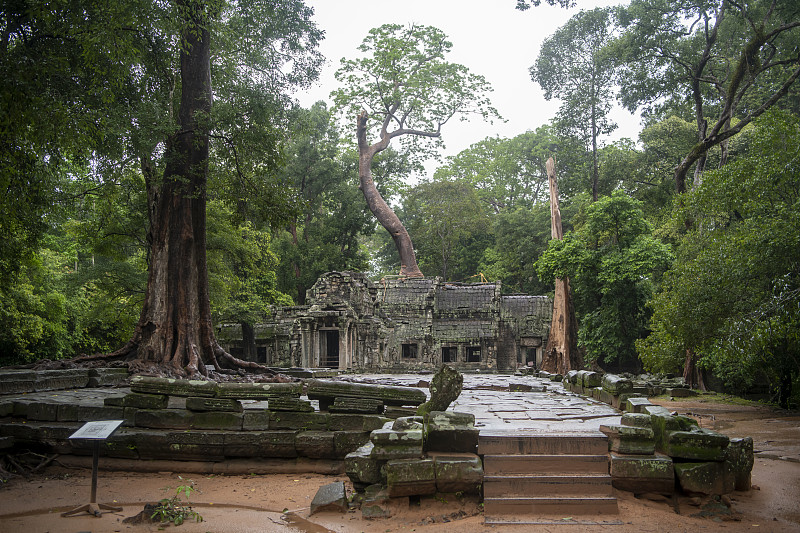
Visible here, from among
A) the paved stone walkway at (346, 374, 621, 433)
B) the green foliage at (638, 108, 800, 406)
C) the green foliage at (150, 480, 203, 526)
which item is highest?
the green foliage at (638, 108, 800, 406)

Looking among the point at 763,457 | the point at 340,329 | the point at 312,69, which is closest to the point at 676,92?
the point at 312,69

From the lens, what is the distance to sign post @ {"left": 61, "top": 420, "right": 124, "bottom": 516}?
584 centimetres

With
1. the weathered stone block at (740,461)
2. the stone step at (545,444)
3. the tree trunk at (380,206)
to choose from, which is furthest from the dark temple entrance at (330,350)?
the weathered stone block at (740,461)

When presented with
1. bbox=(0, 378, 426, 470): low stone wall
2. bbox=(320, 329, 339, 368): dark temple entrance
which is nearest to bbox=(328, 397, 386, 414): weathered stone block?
bbox=(0, 378, 426, 470): low stone wall

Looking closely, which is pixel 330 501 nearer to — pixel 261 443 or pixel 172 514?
pixel 172 514

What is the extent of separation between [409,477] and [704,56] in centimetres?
2071

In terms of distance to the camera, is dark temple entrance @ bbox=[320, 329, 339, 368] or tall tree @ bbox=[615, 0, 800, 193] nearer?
tall tree @ bbox=[615, 0, 800, 193]

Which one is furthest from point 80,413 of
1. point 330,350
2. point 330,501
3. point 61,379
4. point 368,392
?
point 330,350

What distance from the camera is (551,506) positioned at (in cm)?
590

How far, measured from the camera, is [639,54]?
883 inches

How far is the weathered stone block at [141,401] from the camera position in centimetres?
841

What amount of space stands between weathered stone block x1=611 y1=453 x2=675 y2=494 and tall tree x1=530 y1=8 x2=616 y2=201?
26.6 m

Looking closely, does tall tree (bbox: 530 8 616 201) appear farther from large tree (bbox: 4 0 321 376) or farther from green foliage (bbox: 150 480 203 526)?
green foliage (bbox: 150 480 203 526)

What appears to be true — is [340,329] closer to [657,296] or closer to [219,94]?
[219,94]
